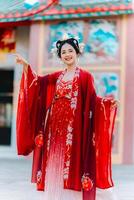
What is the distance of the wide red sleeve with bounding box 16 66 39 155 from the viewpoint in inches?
142

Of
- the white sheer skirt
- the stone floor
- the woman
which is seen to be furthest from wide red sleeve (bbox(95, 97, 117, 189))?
the stone floor

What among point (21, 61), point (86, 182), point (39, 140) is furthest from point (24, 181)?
point (21, 61)

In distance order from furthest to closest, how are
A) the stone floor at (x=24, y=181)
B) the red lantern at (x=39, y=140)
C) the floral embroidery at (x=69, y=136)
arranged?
the stone floor at (x=24, y=181)
the red lantern at (x=39, y=140)
the floral embroidery at (x=69, y=136)

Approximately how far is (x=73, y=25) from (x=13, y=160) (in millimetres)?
2745

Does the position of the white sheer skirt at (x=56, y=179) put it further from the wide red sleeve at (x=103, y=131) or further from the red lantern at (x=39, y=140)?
the wide red sleeve at (x=103, y=131)

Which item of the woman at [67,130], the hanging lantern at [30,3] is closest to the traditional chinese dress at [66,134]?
the woman at [67,130]

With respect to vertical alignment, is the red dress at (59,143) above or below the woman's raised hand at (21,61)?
below

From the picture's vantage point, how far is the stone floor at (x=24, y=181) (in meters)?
5.07

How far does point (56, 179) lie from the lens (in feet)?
11.5

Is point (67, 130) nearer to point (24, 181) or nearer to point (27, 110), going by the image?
point (27, 110)

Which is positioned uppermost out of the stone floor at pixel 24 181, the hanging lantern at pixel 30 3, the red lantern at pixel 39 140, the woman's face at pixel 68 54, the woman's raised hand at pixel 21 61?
the hanging lantern at pixel 30 3

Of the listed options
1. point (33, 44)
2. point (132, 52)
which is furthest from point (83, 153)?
point (33, 44)

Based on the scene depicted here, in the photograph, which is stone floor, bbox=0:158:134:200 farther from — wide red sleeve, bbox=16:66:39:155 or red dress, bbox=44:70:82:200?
wide red sleeve, bbox=16:66:39:155

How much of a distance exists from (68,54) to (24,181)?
3.11m
